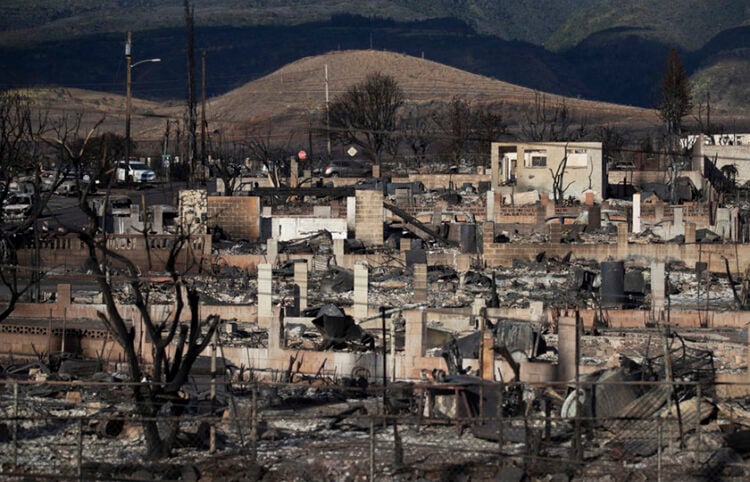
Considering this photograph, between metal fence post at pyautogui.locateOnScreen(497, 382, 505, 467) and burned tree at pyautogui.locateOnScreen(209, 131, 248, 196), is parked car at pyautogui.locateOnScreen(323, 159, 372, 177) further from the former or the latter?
metal fence post at pyautogui.locateOnScreen(497, 382, 505, 467)

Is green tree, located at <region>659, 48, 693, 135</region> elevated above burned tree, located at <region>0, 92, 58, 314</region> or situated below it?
above

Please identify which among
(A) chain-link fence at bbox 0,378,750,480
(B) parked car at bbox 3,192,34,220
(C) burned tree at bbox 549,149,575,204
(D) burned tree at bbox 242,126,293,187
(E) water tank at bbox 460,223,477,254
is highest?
(D) burned tree at bbox 242,126,293,187

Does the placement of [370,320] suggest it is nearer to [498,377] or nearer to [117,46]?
[498,377]

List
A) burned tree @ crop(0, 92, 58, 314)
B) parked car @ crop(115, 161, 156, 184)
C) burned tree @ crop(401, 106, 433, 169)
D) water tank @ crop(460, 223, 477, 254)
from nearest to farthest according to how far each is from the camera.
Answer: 1. burned tree @ crop(0, 92, 58, 314)
2. water tank @ crop(460, 223, 477, 254)
3. parked car @ crop(115, 161, 156, 184)
4. burned tree @ crop(401, 106, 433, 169)

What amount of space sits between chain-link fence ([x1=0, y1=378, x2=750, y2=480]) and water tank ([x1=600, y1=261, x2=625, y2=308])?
9607 millimetres

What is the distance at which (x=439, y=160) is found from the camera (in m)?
82.0

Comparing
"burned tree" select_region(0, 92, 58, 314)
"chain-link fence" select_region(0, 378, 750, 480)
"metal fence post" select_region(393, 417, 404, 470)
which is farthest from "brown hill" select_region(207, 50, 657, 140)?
"metal fence post" select_region(393, 417, 404, 470)

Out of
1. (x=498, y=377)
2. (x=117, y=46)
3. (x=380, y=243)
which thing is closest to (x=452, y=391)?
(x=498, y=377)

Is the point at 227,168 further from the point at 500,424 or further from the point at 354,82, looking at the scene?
the point at 354,82

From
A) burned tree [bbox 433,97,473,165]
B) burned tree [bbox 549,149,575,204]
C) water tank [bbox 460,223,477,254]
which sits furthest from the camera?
burned tree [bbox 433,97,473,165]

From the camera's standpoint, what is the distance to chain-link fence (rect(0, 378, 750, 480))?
692 inches

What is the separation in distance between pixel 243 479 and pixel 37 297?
41.8 feet

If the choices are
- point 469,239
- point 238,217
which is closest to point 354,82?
point 238,217

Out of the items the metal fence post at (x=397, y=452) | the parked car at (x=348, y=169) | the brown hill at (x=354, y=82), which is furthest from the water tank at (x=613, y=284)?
the brown hill at (x=354, y=82)
